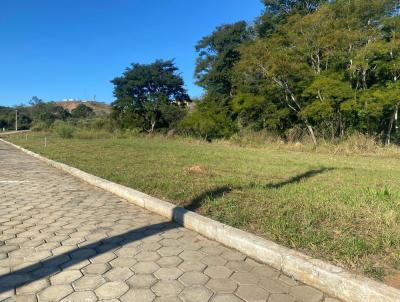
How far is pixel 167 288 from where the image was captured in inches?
119

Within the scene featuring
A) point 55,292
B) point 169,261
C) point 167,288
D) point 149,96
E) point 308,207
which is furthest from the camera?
point 149,96

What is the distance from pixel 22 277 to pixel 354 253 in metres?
2.95

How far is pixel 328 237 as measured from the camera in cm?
391

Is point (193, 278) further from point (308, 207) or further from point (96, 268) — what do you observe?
point (308, 207)

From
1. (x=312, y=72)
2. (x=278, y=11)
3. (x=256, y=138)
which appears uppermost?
(x=278, y=11)

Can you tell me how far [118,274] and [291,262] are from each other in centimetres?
154

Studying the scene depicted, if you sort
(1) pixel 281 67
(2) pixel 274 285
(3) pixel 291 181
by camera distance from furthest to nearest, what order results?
(1) pixel 281 67, (3) pixel 291 181, (2) pixel 274 285

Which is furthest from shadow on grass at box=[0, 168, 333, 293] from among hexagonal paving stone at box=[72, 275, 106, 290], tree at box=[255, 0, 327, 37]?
tree at box=[255, 0, 327, 37]

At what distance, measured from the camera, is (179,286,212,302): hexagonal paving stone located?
2852mm

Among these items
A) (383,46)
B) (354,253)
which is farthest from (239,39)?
(354,253)

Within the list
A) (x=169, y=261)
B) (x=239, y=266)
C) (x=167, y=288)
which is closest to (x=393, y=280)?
(x=239, y=266)

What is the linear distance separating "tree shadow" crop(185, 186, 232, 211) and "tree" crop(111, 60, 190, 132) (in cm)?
3292

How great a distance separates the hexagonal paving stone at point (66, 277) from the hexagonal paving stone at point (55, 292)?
0.08 m

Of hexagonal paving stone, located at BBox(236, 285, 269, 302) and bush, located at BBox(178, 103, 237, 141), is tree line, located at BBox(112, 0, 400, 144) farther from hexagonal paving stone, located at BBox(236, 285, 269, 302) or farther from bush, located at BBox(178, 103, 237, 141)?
hexagonal paving stone, located at BBox(236, 285, 269, 302)
